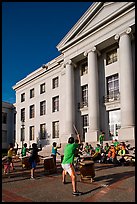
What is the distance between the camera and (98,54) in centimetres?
2489

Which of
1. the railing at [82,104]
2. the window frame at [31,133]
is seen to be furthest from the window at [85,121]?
the window frame at [31,133]

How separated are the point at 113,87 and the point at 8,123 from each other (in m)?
27.3

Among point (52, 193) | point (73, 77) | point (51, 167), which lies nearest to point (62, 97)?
point (73, 77)

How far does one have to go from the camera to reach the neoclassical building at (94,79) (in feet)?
67.4

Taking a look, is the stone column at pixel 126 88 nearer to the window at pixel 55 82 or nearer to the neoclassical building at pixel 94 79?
the neoclassical building at pixel 94 79

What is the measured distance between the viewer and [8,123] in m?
44.4

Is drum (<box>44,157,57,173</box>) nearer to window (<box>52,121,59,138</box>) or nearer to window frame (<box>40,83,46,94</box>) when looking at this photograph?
window (<box>52,121,59,138</box>)

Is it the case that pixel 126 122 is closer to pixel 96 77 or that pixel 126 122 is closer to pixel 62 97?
pixel 96 77

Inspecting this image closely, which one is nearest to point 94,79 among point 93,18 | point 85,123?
point 85,123

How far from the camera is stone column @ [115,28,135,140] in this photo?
1958cm

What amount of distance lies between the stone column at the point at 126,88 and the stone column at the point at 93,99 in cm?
344

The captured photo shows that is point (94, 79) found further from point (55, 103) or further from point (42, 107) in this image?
point (42, 107)

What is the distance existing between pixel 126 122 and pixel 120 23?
9497 mm

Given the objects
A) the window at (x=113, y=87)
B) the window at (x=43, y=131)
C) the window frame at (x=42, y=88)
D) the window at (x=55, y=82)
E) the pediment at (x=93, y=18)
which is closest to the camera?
the pediment at (x=93, y=18)
